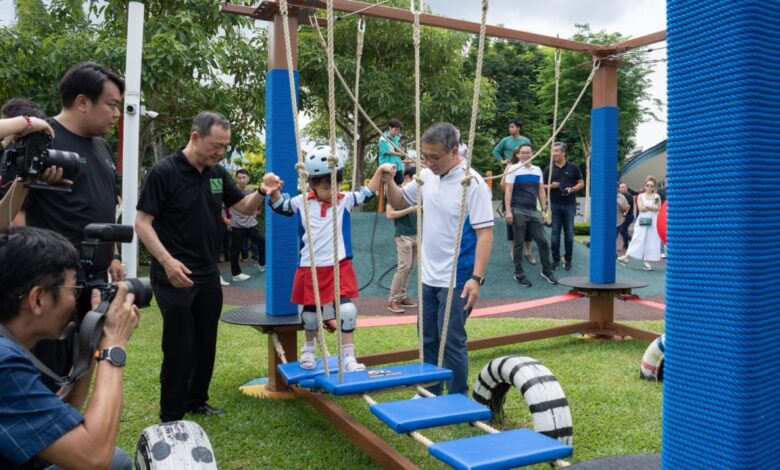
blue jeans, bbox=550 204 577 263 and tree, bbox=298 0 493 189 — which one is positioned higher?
tree, bbox=298 0 493 189

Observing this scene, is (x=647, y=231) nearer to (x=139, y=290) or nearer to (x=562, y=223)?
(x=562, y=223)

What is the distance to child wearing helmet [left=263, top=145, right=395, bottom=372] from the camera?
4.11 m

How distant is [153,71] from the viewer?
891 centimetres

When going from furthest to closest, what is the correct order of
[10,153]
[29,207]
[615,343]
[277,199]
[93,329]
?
[615,343] < [277,199] < [29,207] < [10,153] < [93,329]

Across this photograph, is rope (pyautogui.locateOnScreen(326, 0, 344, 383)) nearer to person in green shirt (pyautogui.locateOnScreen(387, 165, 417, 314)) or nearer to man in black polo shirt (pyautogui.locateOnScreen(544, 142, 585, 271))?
person in green shirt (pyautogui.locateOnScreen(387, 165, 417, 314))

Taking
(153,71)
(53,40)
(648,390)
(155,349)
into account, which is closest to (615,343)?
(648,390)

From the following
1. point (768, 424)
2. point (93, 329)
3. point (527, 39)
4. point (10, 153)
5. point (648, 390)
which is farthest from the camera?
point (527, 39)

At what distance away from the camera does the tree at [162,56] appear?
9.15 metres

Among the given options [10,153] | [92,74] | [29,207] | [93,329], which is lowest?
[93,329]

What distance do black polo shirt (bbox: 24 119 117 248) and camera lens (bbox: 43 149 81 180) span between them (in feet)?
0.59

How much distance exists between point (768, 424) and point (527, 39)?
15.5ft

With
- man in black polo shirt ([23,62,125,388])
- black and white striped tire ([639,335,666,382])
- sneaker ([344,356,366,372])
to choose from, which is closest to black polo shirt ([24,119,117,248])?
man in black polo shirt ([23,62,125,388])

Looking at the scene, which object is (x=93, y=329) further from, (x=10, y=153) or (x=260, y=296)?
(x=260, y=296)

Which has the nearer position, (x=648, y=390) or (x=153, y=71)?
(x=648, y=390)
